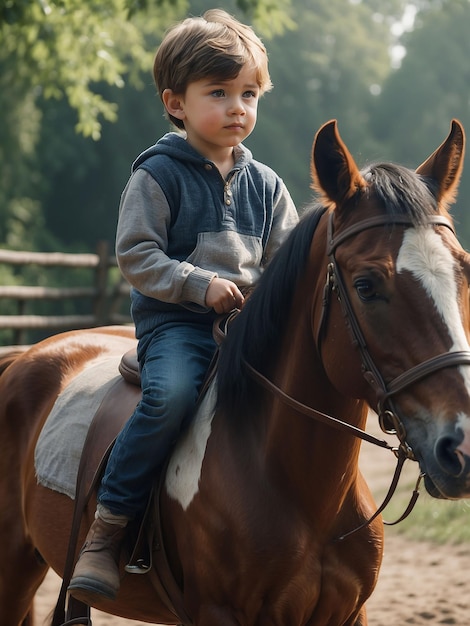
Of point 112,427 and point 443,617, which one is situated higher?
point 112,427

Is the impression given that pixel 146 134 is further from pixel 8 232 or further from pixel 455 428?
pixel 455 428

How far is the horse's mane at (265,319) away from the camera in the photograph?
2.67 m

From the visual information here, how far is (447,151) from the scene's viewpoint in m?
2.57

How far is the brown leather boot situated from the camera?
2.82 m

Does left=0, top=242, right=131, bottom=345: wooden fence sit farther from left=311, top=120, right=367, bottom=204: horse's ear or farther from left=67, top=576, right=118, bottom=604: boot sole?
left=311, top=120, right=367, bottom=204: horse's ear

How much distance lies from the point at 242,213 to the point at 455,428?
51.4 inches

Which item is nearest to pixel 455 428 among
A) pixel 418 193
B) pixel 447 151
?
pixel 418 193

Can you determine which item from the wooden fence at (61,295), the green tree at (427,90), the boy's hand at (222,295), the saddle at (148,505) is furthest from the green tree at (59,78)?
the green tree at (427,90)

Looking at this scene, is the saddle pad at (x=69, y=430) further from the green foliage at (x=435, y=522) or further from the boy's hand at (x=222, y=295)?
the green foliage at (x=435, y=522)

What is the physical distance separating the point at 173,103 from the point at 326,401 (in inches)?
48.1

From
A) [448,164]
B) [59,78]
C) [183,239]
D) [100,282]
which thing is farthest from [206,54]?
[100,282]

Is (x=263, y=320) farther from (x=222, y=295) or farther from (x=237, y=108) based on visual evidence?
(x=237, y=108)

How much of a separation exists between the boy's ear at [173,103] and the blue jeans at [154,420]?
780 mm

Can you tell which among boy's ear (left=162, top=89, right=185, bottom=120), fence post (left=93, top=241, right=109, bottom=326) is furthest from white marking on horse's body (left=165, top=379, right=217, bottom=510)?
fence post (left=93, top=241, right=109, bottom=326)
